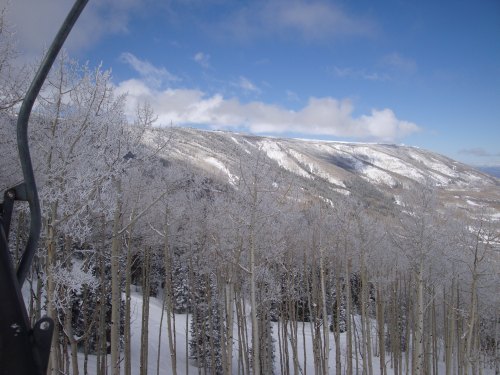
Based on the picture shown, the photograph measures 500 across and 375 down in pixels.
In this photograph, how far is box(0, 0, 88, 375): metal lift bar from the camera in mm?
1096

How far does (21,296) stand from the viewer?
114cm

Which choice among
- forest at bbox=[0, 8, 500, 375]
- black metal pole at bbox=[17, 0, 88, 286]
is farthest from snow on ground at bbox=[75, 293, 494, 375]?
black metal pole at bbox=[17, 0, 88, 286]

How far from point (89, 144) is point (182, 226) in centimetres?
973

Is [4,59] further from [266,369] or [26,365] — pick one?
[266,369]

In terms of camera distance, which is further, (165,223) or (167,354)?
(167,354)

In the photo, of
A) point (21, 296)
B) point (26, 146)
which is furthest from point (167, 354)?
point (26, 146)

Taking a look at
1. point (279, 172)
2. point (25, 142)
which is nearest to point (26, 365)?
point (25, 142)

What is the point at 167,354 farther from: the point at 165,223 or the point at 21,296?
the point at 21,296

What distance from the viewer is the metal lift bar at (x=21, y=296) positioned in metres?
1.10

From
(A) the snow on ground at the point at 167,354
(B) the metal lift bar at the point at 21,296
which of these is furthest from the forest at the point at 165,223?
(B) the metal lift bar at the point at 21,296

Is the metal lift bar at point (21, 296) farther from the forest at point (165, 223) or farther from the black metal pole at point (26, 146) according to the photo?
the forest at point (165, 223)

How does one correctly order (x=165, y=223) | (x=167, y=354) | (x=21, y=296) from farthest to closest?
1. (x=167, y=354)
2. (x=165, y=223)
3. (x=21, y=296)

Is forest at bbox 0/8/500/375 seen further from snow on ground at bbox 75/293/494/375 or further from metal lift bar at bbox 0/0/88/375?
metal lift bar at bbox 0/0/88/375

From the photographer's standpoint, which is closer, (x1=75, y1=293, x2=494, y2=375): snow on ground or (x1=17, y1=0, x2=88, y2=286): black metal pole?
(x1=17, y1=0, x2=88, y2=286): black metal pole
